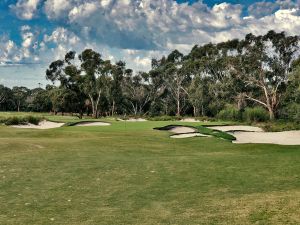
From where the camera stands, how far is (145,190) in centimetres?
1163

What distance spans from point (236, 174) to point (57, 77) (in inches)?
3587

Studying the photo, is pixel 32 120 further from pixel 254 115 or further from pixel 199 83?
pixel 199 83

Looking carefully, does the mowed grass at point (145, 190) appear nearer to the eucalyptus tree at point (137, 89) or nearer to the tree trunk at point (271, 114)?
the tree trunk at point (271, 114)

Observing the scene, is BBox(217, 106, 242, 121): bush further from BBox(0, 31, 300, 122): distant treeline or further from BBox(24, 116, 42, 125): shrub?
BBox(24, 116, 42, 125): shrub

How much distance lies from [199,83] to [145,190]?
81.5 metres

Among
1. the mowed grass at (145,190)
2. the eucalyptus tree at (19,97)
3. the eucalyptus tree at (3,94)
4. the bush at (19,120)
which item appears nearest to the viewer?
the mowed grass at (145,190)

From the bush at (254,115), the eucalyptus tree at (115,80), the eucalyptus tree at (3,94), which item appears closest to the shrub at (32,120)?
the bush at (254,115)

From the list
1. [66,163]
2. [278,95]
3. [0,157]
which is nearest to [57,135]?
[0,157]

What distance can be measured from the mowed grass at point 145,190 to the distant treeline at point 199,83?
2854cm

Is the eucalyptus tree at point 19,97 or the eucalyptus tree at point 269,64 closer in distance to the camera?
the eucalyptus tree at point 269,64

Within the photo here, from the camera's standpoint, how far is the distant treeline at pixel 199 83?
225ft

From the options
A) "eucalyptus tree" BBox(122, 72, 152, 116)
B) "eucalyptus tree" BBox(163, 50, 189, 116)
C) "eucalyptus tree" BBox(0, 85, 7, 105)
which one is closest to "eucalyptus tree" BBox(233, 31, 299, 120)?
"eucalyptus tree" BBox(163, 50, 189, 116)

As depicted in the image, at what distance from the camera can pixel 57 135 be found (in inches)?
1335

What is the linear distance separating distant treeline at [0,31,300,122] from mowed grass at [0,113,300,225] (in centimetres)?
2854
